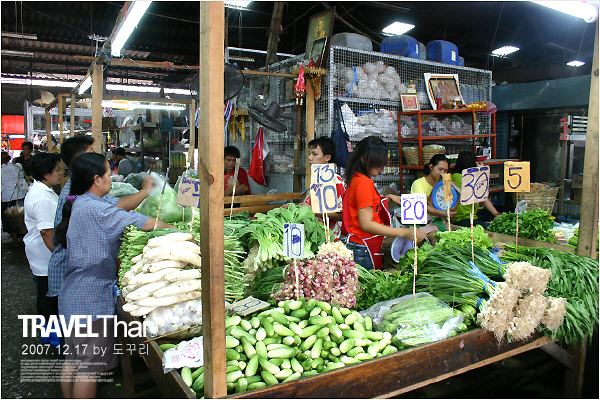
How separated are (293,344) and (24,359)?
3813mm

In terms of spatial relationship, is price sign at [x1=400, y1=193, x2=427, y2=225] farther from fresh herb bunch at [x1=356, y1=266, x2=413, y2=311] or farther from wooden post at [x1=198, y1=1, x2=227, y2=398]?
wooden post at [x1=198, y1=1, x2=227, y2=398]

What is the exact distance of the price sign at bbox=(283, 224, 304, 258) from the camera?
7.50ft

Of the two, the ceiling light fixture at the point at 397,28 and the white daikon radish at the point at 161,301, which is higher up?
the ceiling light fixture at the point at 397,28

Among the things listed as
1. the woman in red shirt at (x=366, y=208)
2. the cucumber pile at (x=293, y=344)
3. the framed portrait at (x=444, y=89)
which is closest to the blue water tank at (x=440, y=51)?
the framed portrait at (x=444, y=89)

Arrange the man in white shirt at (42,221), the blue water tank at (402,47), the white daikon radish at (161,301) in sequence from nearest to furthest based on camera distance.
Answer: the white daikon radish at (161,301) → the man in white shirt at (42,221) → the blue water tank at (402,47)

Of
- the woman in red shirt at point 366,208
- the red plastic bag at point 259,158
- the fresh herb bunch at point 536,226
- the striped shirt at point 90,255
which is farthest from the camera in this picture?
the red plastic bag at point 259,158

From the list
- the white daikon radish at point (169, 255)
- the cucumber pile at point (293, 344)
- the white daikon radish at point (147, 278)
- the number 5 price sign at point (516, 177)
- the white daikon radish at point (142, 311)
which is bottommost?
the cucumber pile at point (293, 344)

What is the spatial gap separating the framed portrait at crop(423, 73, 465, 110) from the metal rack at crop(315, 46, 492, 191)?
0.13 metres

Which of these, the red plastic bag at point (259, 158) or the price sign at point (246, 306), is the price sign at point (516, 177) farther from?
the red plastic bag at point (259, 158)

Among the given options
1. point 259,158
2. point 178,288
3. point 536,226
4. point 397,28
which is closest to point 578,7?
point 536,226

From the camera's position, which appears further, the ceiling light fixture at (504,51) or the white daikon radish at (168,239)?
the ceiling light fixture at (504,51)

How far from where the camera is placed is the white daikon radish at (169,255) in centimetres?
244

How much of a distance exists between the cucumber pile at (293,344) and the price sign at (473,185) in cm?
125

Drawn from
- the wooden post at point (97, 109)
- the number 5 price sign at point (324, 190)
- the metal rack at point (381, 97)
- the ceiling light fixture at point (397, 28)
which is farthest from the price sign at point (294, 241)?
the ceiling light fixture at point (397, 28)
